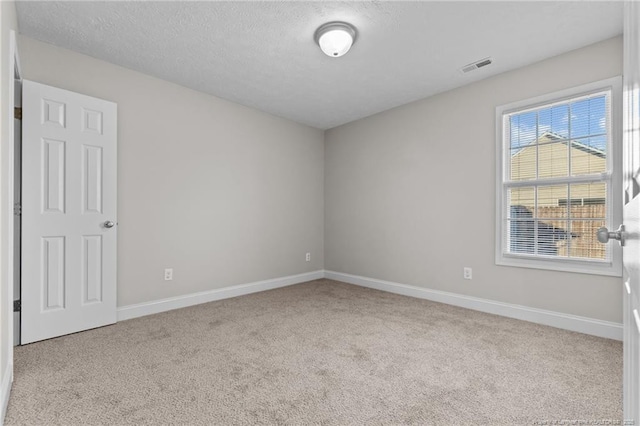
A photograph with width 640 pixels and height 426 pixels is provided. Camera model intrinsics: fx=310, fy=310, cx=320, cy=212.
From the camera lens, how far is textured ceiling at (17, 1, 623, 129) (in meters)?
2.25

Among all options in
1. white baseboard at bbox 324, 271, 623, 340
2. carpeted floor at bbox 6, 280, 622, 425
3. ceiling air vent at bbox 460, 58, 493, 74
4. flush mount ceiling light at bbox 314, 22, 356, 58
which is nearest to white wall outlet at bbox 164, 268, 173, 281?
carpeted floor at bbox 6, 280, 622, 425

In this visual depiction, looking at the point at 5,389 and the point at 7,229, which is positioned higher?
the point at 7,229

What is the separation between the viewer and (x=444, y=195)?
12.1ft

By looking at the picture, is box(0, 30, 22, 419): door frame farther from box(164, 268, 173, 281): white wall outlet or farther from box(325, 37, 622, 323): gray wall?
box(325, 37, 622, 323): gray wall

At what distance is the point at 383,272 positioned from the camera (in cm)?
433

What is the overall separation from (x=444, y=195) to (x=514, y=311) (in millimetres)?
1411

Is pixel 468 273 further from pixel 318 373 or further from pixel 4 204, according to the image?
pixel 4 204

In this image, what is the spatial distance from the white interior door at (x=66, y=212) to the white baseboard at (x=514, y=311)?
324 centimetres

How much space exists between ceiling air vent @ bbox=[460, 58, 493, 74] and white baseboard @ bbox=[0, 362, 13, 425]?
416 cm

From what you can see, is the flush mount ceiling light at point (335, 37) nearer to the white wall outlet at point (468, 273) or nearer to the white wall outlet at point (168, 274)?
the white wall outlet at point (468, 273)

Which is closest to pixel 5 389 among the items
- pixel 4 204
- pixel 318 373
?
pixel 4 204

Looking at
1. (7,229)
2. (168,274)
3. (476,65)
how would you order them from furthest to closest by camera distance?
1. (168,274)
2. (476,65)
3. (7,229)

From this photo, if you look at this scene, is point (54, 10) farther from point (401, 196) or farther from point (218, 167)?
point (401, 196)

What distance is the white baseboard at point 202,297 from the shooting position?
314 centimetres
